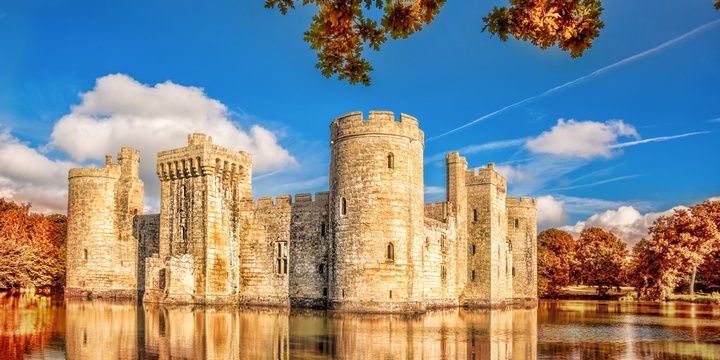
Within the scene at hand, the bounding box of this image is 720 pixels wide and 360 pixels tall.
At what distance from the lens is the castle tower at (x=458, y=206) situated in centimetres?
4541

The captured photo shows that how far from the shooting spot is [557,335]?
25.7 meters

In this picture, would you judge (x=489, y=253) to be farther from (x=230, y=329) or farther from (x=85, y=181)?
(x=85, y=181)

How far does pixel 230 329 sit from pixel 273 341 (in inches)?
176

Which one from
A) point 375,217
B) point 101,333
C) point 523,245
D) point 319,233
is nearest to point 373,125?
point 375,217

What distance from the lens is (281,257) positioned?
4103 centimetres

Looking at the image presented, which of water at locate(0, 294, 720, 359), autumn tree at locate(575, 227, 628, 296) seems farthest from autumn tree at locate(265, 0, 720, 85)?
autumn tree at locate(575, 227, 628, 296)

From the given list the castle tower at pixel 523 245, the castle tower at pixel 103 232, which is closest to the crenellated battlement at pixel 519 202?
the castle tower at pixel 523 245

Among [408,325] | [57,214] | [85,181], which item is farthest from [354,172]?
[57,214]

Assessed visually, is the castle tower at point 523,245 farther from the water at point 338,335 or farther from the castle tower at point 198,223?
the castle tower at point 198,223

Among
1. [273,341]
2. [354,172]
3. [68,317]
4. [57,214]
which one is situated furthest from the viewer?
[57,214]

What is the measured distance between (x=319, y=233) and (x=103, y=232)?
1876cm

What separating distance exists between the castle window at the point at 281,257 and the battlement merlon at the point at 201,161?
6.12 meters

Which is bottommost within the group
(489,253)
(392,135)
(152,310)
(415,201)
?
(152,310)

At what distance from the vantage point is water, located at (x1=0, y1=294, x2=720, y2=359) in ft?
63.9
